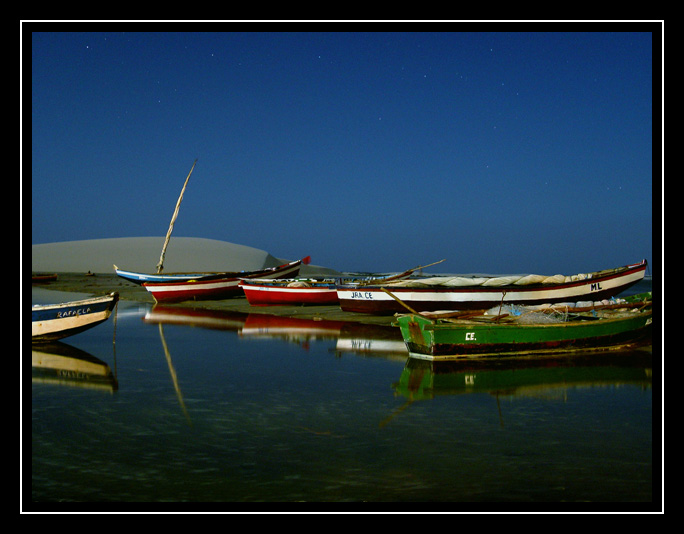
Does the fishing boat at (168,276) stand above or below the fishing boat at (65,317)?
above

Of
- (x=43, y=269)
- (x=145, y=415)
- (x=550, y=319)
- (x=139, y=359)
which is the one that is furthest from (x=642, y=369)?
(x=43, y=269)

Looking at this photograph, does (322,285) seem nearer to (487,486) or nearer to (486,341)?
(486,341)

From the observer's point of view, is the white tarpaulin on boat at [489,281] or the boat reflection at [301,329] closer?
the boat reflection at [301,329]

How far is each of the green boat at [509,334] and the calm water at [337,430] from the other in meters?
0.59

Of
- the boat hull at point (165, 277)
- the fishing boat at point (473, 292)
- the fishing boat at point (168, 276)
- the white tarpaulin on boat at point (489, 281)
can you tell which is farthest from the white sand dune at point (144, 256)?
the white tarpaulin on boat at point (489, 281)

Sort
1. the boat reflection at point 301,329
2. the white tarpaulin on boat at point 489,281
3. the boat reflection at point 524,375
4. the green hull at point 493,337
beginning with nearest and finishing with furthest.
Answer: the boat reflection at point 524,375 < the green hull at point 493,337 < the boat reflection at point 301,329 < the white tarpaulin on boat at point 489,281

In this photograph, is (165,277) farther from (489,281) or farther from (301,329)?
(489,281)

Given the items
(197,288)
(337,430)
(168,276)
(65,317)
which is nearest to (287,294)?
(197,288)

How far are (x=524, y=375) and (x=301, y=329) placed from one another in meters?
9.47

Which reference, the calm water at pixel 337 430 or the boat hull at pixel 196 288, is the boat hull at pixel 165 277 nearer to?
the boat hull at pixel 196 288

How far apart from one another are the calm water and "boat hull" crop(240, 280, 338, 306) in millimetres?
13225

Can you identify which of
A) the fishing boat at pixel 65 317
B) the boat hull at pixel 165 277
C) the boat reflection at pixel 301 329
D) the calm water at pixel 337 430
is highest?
the boat hull at pixel 165 277

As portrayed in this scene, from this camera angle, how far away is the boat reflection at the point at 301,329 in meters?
15.3
